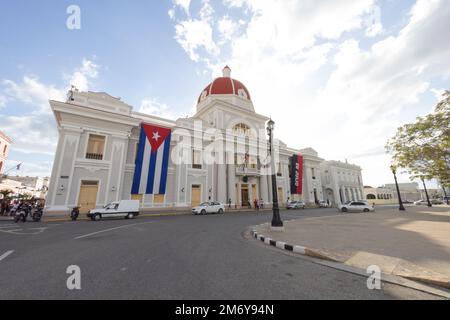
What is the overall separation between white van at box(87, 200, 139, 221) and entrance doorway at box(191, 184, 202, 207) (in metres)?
8.00

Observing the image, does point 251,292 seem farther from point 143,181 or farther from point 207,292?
point 143,181

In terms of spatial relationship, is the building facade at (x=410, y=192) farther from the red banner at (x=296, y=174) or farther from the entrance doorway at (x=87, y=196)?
the entrance doorway at (x=87, y=196)

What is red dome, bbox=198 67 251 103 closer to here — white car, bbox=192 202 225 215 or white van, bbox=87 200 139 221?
white car, bbox=192 202 225 215

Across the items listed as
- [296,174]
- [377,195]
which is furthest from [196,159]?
[377,195]

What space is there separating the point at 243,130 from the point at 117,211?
20906 mm

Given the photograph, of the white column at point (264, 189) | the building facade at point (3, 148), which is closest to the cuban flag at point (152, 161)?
the white column at point (264, 189)

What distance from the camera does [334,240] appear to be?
6289 millimetres

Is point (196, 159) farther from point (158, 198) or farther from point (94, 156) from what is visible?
point (94, 156)

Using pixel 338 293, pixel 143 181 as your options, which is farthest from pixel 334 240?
pixel 143 181

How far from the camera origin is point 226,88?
30484 mm

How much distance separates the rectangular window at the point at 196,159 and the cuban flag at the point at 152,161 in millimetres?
3833

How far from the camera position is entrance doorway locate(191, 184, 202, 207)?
74.6ft

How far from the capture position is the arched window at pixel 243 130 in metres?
28.5

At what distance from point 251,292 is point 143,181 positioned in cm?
1813
